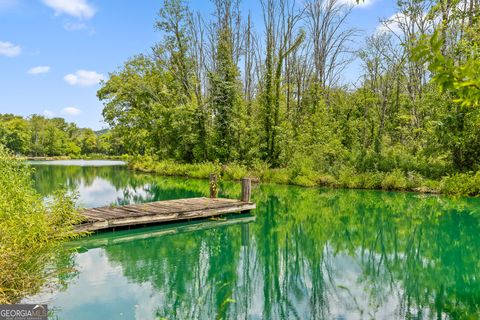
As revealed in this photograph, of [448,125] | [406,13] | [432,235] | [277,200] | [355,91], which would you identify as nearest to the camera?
[432,235]

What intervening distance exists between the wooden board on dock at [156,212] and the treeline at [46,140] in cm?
5520

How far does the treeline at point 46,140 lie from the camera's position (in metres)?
67.4

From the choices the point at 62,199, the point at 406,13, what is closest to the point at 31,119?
the point at 406,13

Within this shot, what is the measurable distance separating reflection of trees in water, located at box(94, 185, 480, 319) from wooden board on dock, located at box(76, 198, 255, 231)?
1.12 m

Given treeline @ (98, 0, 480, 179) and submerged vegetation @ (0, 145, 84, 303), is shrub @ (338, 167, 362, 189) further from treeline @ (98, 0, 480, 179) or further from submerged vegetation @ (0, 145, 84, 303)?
submerged vegetation @ (0, 145, 84, 303)

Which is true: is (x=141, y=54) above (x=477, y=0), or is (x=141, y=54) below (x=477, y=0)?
above

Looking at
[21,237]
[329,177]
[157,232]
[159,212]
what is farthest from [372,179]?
[21,237]

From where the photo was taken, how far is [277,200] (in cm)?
1717

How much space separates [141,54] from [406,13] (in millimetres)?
26135

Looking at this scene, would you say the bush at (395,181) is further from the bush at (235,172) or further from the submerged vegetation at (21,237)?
the submerged vegetation at (21,237)

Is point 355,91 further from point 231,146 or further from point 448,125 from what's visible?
point 448,125

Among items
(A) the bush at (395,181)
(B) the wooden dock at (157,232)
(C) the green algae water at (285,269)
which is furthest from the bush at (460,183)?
(A) the bush at (395,181)

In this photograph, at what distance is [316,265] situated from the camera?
324 inches

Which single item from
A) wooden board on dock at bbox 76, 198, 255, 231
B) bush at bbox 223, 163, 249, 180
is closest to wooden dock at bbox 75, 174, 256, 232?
wooden board on dock at bbox 76, 198, 255, 231
